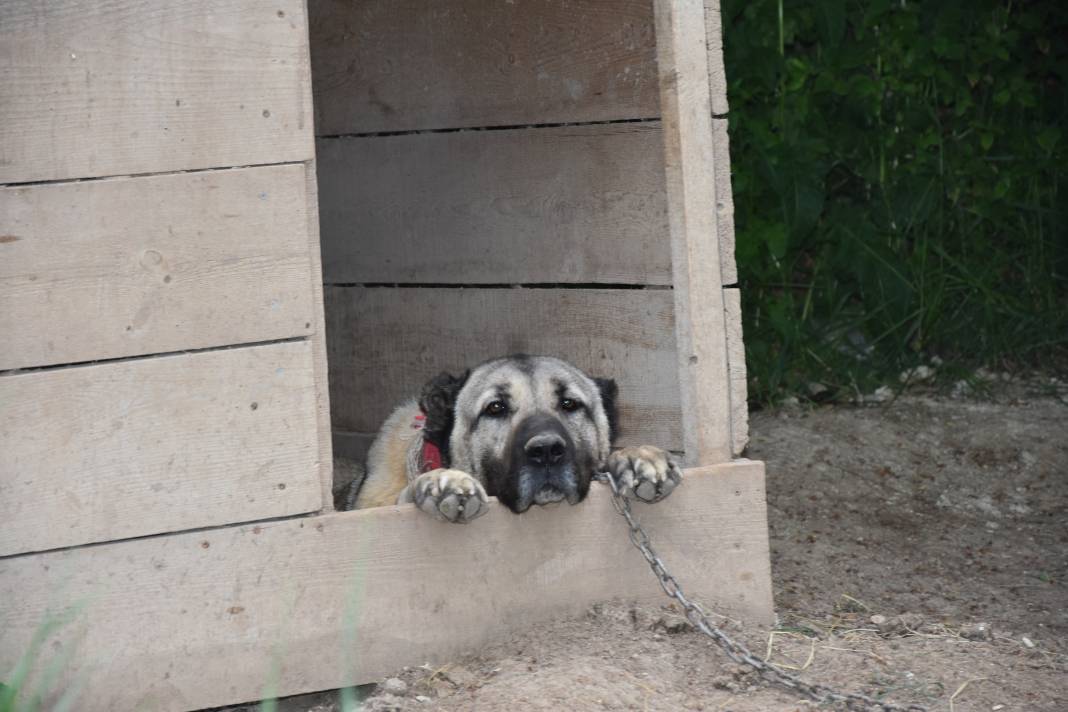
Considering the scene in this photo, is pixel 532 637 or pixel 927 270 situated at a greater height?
pixel 927 270

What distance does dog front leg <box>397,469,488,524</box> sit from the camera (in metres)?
3.39

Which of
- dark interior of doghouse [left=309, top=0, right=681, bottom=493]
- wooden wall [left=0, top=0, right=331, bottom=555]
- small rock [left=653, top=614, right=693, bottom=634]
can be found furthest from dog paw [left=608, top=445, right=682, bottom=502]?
wooden wall [left=0, top=0, right=331, bottom=555]

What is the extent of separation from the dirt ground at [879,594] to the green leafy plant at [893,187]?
0.39 meters

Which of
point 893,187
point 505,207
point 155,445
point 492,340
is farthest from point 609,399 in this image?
point 893,187

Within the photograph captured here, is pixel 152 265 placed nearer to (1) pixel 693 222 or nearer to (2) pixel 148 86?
(2) pixel 148 86

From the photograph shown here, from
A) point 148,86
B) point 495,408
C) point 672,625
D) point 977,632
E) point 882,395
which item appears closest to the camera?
point 148,86

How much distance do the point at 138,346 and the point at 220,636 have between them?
0.80 metres

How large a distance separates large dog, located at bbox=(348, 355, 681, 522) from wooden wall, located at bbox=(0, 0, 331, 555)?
576mm

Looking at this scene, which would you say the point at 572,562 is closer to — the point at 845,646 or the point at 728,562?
the point at 728,562

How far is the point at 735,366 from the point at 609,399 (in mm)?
735

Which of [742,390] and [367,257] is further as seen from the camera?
[367,257]

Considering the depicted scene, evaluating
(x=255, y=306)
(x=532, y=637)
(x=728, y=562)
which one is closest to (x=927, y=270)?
(x=728, y=562)

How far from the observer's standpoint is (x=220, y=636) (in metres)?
3.30

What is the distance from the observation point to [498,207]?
500 centimetres
